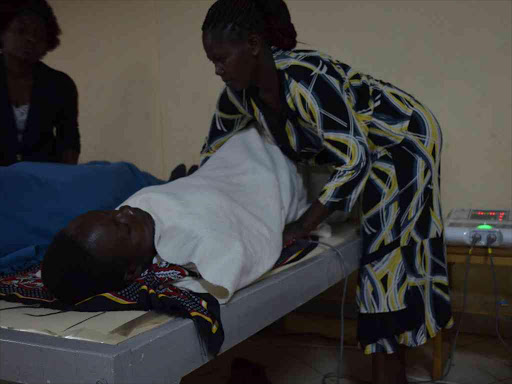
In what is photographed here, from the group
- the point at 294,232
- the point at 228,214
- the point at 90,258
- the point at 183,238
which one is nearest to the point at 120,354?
the point at 90,258

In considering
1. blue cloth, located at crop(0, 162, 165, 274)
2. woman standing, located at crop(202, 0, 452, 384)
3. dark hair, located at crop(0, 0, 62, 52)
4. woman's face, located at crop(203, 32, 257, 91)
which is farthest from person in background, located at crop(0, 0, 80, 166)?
woman's face, located at crop(203, 32, 257, 91)

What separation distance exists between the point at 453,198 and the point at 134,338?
5.79 feet

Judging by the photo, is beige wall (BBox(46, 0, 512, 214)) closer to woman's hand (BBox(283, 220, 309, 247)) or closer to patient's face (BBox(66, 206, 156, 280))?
woman's hand (BBox(283, 220, 309, 247))

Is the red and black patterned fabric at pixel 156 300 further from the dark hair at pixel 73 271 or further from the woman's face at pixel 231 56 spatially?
the woman's face at pixel 231 56

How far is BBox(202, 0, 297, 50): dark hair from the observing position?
1384mm

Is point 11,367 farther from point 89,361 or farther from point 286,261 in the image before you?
point 286,261

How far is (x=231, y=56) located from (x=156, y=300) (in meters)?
0.67

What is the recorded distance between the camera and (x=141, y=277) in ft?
3.90

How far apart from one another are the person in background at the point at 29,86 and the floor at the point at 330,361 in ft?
3.41

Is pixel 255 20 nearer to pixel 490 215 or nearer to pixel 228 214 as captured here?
pixel 228 214

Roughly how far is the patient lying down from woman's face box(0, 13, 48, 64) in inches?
37.2

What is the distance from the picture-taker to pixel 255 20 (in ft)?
4.72

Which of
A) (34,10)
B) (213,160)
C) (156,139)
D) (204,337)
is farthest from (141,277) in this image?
(156,139)

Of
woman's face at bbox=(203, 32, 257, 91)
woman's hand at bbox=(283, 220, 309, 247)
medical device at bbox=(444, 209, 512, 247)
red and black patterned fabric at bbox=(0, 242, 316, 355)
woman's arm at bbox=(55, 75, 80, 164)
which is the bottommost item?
medical device at bbox=(444, 209, 512, 247)
